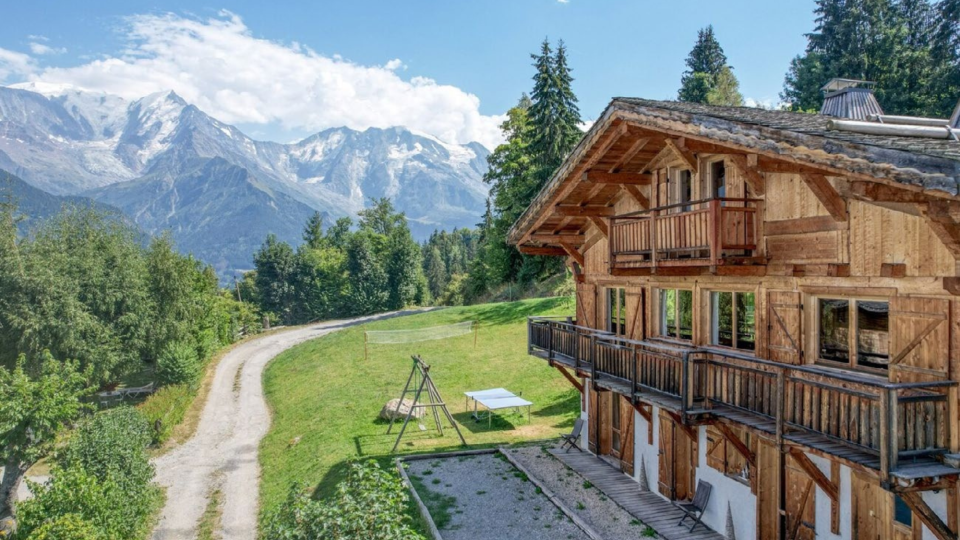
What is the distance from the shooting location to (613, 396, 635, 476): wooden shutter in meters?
17.7

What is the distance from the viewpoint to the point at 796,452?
10.4 m

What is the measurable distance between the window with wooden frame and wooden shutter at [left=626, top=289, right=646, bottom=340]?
11.3ft

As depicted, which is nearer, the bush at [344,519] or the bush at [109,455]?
the bush at [344,519]

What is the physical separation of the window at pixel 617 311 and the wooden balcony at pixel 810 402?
2626 millimetres

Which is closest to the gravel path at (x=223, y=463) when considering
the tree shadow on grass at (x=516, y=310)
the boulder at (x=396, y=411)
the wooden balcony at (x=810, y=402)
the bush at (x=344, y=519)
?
the boulder at (x=396, y=411)

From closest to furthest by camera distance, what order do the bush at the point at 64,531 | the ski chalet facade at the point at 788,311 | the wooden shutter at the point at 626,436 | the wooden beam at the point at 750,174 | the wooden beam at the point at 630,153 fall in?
the ski chalet facade at the point at 788,311, the wooden beam at the point at 750,174, the bush at the point at 64,531, the wooden beam at the point at 630,153, the wooden shutter at the point at 626,436

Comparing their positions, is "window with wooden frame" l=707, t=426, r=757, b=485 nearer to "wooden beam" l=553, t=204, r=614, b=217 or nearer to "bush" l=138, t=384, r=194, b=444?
"wooden beam" l=553, t=204, r=614, b=217

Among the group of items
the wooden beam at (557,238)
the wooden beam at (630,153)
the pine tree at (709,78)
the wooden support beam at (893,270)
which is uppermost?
the pine tree at (709,78)

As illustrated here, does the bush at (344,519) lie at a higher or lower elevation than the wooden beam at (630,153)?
lower

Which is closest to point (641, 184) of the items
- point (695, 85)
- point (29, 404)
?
point (29, 404)

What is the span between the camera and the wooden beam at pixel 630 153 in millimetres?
14703

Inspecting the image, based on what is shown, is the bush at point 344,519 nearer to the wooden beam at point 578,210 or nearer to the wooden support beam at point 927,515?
the wooden support beam at point 927,515

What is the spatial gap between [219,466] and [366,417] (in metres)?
6.18

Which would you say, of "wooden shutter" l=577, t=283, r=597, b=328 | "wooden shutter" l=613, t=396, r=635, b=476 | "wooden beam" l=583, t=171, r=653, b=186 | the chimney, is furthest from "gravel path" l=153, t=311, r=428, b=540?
the chimney
